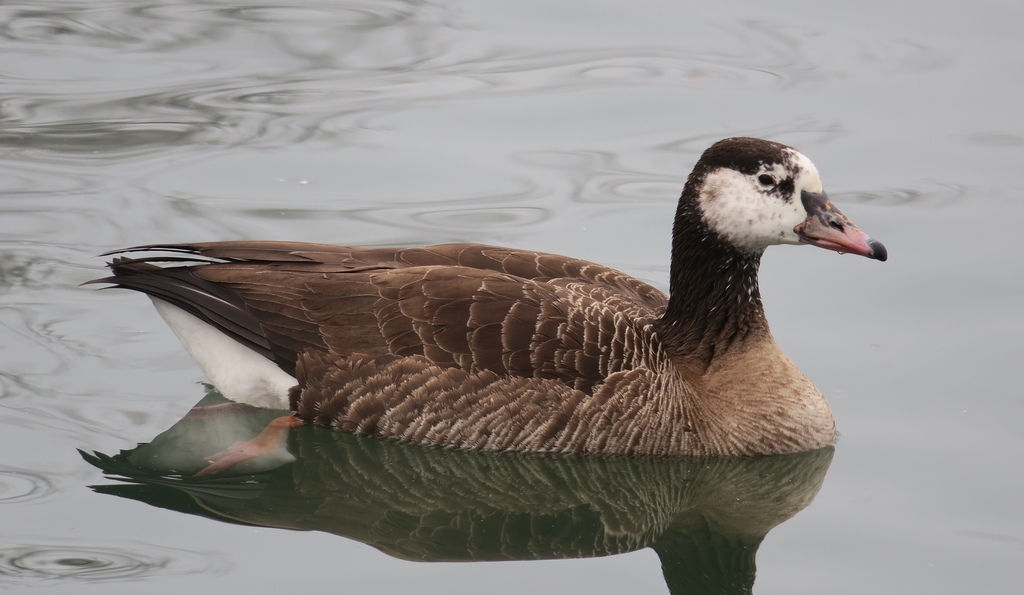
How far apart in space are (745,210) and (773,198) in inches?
7.6

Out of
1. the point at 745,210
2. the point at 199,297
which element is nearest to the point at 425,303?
the point at 199,297

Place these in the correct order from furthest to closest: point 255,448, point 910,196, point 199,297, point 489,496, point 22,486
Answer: point 910,196 → point 199,297 → point 255,448 → point 489,496 → point 22,486

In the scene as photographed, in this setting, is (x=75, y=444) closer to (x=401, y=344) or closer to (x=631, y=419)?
(x=401, y=344)

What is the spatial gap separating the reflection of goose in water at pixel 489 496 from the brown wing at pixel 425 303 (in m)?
0.63

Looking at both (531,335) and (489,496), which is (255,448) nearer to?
(489,496)

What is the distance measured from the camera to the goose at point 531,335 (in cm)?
907

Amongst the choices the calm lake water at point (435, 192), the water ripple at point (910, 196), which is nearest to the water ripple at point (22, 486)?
the calm lake water at point (435, 192)

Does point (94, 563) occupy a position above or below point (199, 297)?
below

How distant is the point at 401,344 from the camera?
9.20 m

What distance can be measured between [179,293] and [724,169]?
12.2 ft

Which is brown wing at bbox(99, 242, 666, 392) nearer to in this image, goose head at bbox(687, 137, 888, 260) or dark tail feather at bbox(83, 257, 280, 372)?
dark tail feather at bbox(83, 257, 280, 372)

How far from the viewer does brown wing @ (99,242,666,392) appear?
909 cm

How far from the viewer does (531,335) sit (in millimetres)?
9078

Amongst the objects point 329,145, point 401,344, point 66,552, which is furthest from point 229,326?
point 329,145
